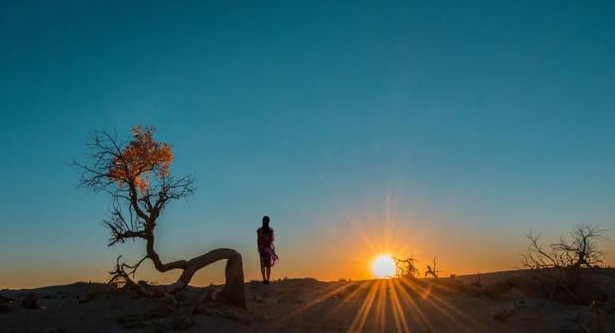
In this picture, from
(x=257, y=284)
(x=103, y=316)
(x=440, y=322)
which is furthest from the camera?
(x=257, y=284)

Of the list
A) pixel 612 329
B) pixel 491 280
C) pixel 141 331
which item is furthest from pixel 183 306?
pixel 491 280

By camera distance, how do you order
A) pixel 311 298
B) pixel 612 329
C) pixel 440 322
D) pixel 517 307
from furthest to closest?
1. pixel 311 298
2. pixel 517 307
3. pixel 440 322
4. pixel 612 329

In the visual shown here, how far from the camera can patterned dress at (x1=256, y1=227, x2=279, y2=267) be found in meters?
19.0

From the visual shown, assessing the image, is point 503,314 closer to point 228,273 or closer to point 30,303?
point 228,273

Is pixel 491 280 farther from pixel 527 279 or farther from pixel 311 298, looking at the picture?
pixel 311 298

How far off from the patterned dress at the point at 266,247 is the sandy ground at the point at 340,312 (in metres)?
1.00

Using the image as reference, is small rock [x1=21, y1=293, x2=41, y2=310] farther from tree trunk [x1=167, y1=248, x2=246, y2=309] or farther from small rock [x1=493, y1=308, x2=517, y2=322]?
small rock [x1=493, y1=308, x2=517, y2=322]

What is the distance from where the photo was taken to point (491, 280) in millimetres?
20156

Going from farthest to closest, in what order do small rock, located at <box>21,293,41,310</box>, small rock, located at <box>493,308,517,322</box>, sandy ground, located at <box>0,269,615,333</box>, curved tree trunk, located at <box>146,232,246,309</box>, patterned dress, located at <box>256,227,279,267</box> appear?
patterned dress, located at <box>256,227,279,267</box>
small rock, located at <box>493,308,517,322</box>
curved tree trunk, located at <box>146,232,246,309</box>
small rock, located at <box>21,293,41,310</box>
sandy ground, located at <box>0,269,615,333</box>

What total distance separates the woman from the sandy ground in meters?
0.79

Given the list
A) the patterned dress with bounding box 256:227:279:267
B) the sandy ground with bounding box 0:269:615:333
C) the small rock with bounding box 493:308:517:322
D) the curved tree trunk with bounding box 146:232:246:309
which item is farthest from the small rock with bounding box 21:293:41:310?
the small rock with bounding box 493:308:517:322

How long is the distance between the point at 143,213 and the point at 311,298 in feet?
21.3

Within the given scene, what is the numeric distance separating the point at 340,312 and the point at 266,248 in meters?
5.11

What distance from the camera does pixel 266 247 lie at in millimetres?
19031
